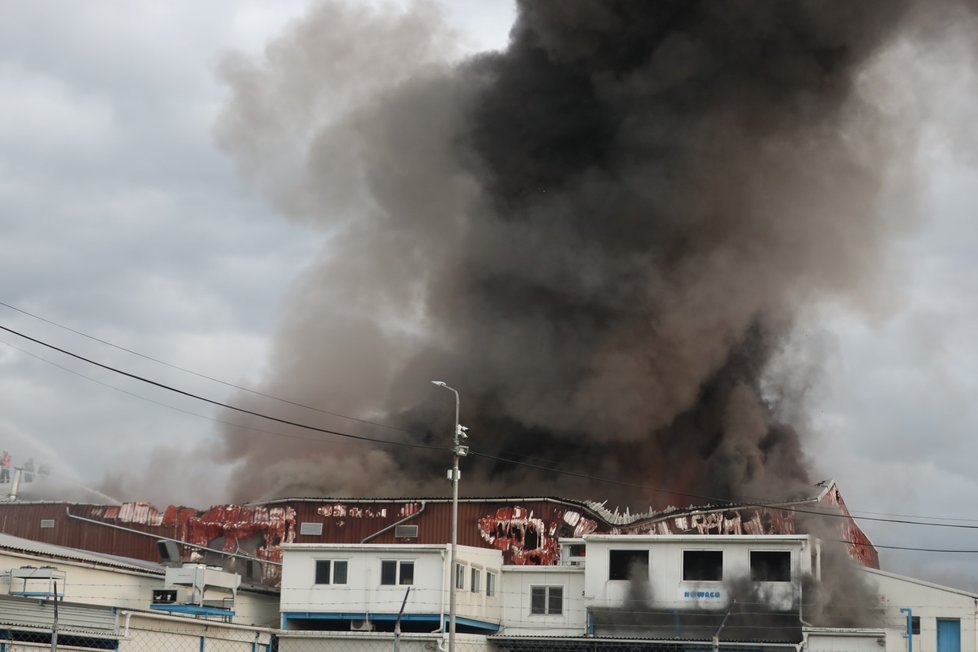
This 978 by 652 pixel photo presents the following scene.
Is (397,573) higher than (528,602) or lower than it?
higher

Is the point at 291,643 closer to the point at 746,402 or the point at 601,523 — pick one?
the point at 601,523

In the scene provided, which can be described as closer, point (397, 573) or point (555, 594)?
point (397, 573)

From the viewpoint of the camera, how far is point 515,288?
74.2m

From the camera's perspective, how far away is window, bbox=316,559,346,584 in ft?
152

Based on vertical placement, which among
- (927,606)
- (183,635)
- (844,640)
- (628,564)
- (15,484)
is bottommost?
(844,640)

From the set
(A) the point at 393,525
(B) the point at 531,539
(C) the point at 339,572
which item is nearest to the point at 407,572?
(C) the point at 339,572

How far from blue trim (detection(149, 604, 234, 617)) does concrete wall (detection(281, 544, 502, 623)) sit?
19.9 ft

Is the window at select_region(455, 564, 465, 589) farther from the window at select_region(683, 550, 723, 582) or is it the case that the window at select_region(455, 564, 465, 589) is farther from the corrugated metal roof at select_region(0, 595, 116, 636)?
the corrugated metal roof at select_region(0, 595, 116, 636)

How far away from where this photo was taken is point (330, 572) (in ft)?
153

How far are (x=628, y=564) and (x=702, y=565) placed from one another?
2738 mm

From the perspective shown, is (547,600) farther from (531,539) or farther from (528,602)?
(531,539)

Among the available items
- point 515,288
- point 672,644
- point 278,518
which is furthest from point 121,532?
point 672,644

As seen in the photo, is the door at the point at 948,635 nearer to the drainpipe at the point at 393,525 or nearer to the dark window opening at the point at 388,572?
the dark window opening at the point at 388,572

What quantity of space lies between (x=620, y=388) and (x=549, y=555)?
49.7ft
